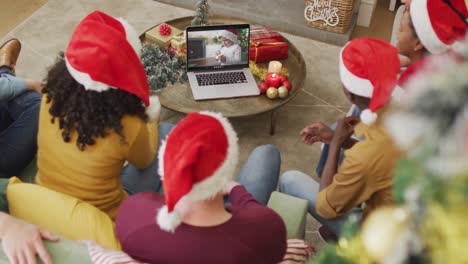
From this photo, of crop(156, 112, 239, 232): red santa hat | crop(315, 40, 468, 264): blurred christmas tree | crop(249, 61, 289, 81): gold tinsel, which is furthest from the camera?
crop(249, 61, 289, 81): gold tinsel

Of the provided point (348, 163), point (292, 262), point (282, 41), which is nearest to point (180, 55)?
point (282, 41)

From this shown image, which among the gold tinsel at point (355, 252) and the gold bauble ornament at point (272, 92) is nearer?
the gold tinsel at point (355, 252)

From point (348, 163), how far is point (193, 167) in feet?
2.10

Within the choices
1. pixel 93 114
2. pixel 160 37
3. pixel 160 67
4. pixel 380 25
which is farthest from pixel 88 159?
pixel 380 25

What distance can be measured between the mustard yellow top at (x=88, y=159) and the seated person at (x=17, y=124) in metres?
0.21

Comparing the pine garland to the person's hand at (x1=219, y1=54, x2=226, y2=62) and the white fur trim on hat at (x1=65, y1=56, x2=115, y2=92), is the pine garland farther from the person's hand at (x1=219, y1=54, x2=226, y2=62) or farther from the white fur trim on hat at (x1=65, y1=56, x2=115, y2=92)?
the white fur trim on hat at (x1=65, y1=56, x2=115, y2=92)

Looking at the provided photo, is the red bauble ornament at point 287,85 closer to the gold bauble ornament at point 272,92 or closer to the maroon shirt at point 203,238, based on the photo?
the gold bauble ornament at point 272,92

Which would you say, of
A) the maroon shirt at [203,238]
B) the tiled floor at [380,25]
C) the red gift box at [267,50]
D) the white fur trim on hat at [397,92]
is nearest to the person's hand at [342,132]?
the white fur trim on hat at [397,92]

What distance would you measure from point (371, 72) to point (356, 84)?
0.21ft

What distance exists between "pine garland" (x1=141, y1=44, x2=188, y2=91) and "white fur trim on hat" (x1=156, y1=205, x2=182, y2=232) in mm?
1504

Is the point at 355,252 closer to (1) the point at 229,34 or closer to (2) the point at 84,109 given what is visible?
(2) the point at 84,109

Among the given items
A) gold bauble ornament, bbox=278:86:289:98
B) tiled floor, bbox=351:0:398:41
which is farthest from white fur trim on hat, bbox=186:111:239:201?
tiled floor, bbox=351:0:398:41

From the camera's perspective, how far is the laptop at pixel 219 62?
2623 mm

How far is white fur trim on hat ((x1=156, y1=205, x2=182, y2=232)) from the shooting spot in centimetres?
117
